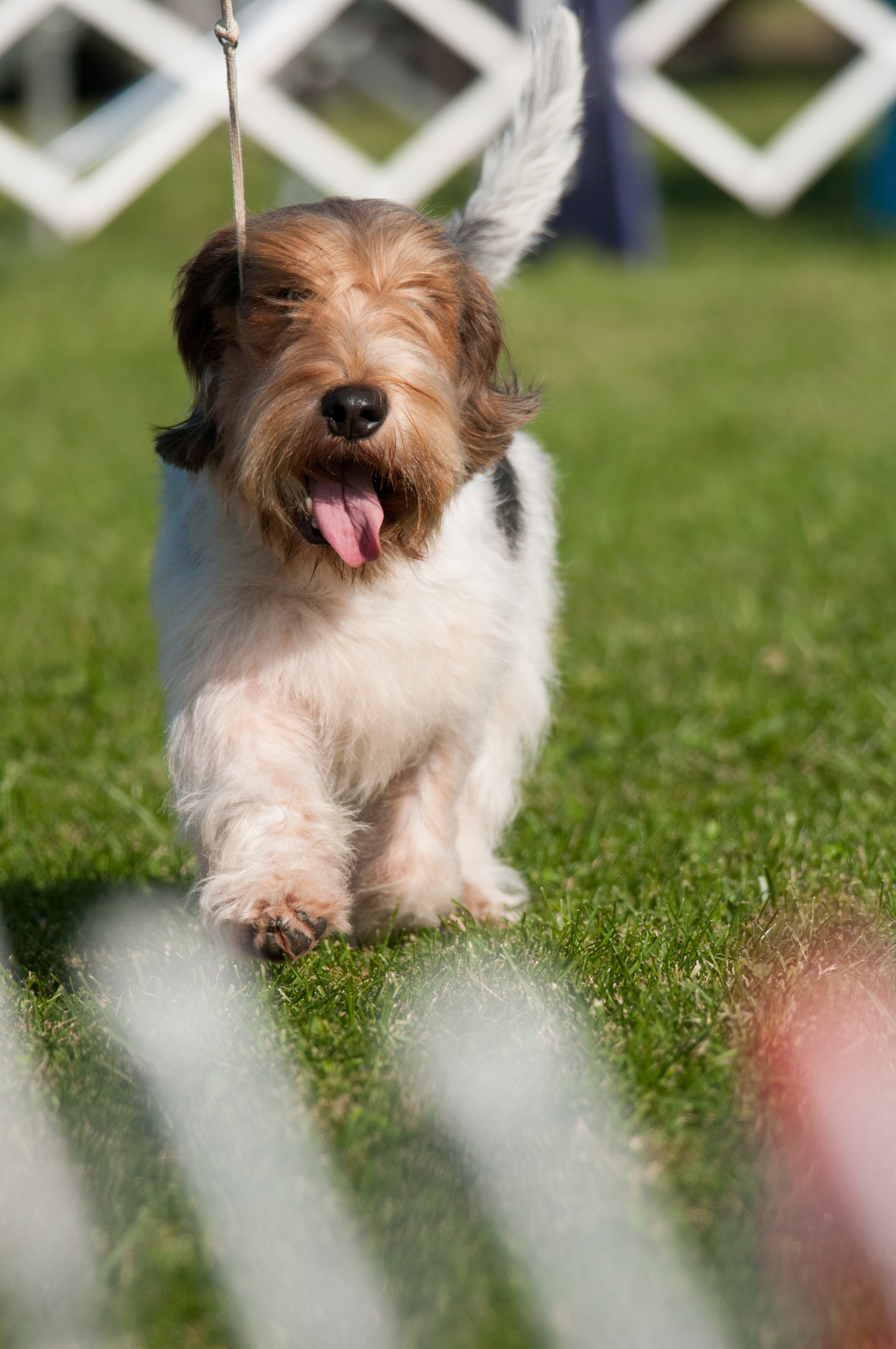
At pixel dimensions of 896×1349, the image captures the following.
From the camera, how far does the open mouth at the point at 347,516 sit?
283cm

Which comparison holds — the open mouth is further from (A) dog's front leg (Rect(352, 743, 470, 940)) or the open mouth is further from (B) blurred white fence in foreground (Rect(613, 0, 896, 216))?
(B) blurred white fence in foreground (Rect(613, 0, 896, 216))

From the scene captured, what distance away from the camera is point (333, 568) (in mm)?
2951

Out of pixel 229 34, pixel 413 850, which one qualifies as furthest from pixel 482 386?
pixel 413 850

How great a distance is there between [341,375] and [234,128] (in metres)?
0.57

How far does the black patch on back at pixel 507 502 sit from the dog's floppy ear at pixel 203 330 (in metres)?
0.69

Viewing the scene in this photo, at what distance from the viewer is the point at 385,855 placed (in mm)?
3264

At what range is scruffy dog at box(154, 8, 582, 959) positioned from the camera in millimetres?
2787

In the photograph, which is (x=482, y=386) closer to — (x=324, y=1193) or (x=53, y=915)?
(x=53, y=915)

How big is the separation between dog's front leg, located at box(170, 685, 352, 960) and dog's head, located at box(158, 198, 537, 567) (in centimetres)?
37

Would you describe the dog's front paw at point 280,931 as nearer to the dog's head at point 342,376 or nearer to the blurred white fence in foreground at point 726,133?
the dog's head at point 342,376

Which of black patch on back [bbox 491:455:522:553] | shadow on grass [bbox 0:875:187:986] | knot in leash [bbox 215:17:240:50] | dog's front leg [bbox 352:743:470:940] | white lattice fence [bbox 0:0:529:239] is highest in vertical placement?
knot in leash [bbox 215:17:240:50]

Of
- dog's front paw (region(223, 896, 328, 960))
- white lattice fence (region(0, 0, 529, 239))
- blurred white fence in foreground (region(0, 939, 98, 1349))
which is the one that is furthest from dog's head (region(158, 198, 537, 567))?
white lattice fence (region(0, 0, 529, 239))

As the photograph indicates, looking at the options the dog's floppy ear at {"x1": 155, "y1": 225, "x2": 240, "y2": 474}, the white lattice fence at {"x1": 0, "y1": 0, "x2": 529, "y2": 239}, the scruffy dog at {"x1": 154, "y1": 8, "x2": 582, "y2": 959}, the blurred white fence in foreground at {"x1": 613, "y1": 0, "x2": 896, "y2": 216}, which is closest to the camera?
the scruffy dog at {"x1": 154, "y1": 8, "x2": 582, "y2": 959}

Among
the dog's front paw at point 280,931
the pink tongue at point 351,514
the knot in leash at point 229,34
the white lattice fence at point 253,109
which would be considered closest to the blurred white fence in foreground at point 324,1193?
the dog's front paw at point 280,931
